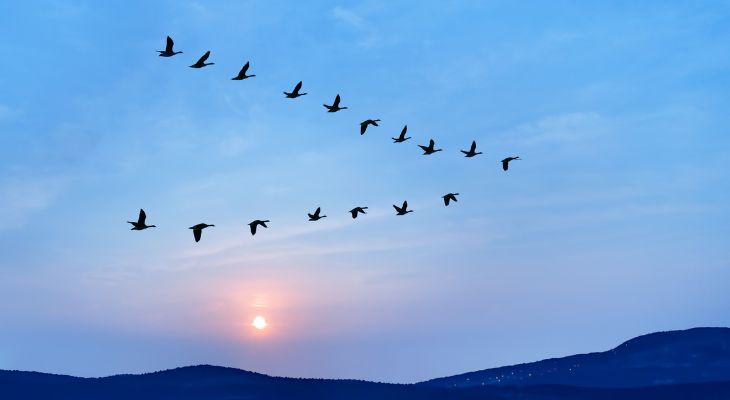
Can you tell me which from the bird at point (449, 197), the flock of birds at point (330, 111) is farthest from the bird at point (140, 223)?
the bird at point (449, 197)

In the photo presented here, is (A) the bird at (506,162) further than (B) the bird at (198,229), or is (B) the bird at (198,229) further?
(A) the bird at (506,162)

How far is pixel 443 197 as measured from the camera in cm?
10694

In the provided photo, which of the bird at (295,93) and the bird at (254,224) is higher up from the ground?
the bird at (295,93)

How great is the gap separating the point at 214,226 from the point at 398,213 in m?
29.1

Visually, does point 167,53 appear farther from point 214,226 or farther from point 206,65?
point 214,226

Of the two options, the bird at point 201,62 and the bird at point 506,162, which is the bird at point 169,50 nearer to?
the bird at point 201,62

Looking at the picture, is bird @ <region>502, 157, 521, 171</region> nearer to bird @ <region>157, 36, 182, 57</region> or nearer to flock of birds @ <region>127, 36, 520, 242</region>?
flock of birds @ <region>127, 36, 520, 242</region>

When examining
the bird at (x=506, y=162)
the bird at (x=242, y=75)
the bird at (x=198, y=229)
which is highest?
the bird at (x=242, y=75)

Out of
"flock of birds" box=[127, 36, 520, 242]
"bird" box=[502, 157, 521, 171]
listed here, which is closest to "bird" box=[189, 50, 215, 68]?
"flock of birds" box=[127, 36, 520, 242]

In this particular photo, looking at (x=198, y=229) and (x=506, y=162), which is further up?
(x=506, y=162)

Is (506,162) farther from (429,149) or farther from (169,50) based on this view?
(169,50)

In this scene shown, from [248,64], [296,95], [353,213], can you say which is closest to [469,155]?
[353,213]

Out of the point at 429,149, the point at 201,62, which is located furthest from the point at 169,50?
the point at 429,149

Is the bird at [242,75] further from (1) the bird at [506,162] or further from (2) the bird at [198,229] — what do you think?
(1) the bird at [506,162]
